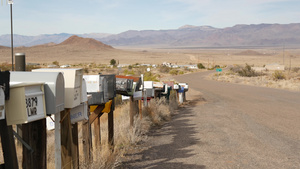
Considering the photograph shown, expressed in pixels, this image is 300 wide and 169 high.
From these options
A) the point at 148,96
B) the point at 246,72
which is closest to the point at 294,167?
the point at 148,96

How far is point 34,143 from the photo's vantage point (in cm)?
307

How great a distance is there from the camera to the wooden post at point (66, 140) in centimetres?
392

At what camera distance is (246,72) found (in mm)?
53750

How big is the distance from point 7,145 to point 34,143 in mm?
448

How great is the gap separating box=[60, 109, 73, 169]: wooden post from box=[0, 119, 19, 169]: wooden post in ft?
A: 3.87

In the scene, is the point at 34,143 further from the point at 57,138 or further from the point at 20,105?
the point at 57,138

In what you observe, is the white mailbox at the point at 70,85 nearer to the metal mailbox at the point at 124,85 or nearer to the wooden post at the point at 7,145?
the wooden post at the point at 7,145

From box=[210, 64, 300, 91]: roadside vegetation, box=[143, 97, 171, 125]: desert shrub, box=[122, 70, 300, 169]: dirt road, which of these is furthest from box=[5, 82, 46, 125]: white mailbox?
box=[210, 64, 300, 91]: roadside vegetation

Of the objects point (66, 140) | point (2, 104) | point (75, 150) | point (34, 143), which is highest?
point (2, 104)

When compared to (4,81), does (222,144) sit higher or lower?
lower

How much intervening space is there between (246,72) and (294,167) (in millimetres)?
48921

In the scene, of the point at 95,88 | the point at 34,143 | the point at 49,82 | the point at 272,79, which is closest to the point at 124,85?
the point at 95,88

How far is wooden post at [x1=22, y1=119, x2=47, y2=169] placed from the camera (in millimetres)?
3043

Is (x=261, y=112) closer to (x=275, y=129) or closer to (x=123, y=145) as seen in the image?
(x=275, y=129)
